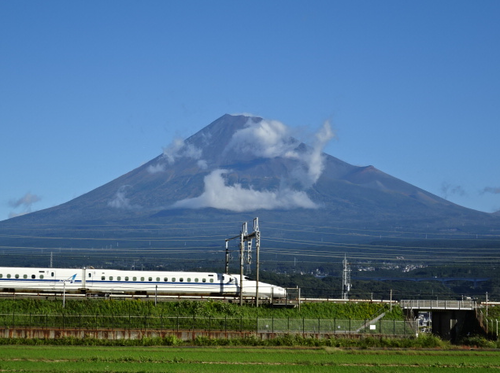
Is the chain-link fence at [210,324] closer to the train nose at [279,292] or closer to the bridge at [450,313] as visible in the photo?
the bridge at [450,313]

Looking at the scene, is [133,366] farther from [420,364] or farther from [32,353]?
[420,364]

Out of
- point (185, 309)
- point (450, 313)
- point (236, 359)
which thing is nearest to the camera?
point (236, 359)

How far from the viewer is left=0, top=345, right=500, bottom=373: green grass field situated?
144 ft

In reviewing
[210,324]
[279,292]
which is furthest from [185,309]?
[279,292]

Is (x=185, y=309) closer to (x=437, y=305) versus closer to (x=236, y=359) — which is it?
(x=236, y=359)

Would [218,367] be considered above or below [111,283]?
below

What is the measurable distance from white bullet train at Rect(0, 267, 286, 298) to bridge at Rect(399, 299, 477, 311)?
11044 millimetres

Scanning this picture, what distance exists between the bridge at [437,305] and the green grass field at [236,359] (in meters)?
15.6

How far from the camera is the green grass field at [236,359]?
144 ft

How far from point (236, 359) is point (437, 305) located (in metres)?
29.6

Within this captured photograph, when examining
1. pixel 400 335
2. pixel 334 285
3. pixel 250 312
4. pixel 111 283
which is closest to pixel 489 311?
pixel 400 335

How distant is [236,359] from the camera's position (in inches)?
1918

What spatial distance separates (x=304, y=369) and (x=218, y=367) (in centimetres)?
447

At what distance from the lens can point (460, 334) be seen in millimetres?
74125
